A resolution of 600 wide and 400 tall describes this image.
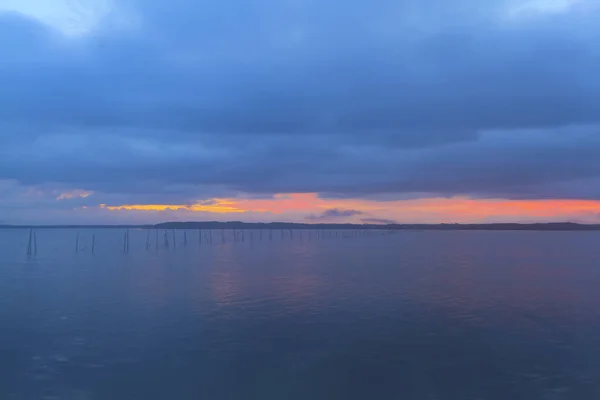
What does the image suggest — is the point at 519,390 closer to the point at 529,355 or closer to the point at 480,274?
the point at 529,355

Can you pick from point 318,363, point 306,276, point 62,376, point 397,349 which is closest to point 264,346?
point 318,363

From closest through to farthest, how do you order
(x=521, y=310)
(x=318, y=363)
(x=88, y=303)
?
1. (x=318, y=363)
2. (x=521, y=310)
3. (x=88, y=303)

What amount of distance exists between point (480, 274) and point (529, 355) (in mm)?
30535

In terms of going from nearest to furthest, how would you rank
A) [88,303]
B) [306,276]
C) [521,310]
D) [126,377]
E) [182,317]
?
1. [126,377]
2. [182,317]
3. [521,310]
4. [88,303]
5. [306,276]

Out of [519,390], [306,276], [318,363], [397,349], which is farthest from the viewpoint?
[306,276]

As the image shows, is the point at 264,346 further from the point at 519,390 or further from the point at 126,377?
the point at 519,390

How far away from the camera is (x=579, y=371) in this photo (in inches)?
700

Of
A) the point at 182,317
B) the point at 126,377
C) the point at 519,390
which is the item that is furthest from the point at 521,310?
the point at 126,377

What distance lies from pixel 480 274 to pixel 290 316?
2818cm

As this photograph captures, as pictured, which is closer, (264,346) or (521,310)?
(264,346)

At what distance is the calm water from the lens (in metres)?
16.4

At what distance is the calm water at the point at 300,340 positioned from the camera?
16.4 meters

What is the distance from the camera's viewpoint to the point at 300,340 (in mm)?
21797

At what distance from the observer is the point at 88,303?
3206cm
